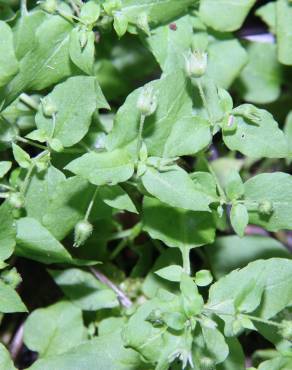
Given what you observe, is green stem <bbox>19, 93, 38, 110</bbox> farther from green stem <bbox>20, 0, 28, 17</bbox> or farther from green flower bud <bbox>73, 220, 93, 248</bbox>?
green flower bud <bbox>73, 220, 93, 248</bbox>

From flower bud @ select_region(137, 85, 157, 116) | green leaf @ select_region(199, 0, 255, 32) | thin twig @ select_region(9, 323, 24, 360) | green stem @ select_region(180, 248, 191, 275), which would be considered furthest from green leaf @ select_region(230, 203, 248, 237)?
thin twig @ select_region(9, 323, 24, 360)

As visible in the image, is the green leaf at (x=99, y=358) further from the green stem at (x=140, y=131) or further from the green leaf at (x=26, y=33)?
the green leaf at (x=26, y=33)

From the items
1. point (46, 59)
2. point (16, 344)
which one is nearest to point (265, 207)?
point (46, 59)

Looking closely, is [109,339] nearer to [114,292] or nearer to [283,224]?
[114,292]

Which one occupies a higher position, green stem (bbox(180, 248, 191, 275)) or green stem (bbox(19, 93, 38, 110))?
green stem (bbox(19, 93, 38, 110))

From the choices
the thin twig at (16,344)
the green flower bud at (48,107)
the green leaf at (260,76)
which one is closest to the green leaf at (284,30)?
the green leaf at (260,76)
